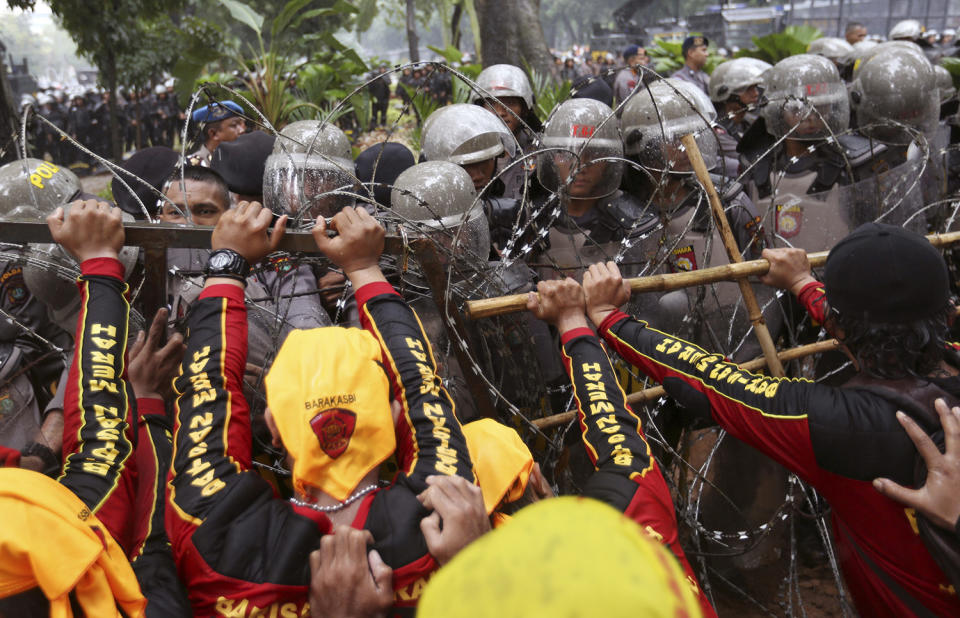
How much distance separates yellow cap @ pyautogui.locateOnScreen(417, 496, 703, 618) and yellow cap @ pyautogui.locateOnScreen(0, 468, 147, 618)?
0.80 m

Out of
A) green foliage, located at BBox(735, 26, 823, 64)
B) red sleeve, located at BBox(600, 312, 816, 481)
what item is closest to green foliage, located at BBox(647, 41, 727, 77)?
green foliage, located at BBox(735, 26, 823, 64)

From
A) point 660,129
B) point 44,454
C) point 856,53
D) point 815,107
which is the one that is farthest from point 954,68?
point 44,454

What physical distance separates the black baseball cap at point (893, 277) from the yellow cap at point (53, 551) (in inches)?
70.3

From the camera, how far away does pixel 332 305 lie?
2.84 metres

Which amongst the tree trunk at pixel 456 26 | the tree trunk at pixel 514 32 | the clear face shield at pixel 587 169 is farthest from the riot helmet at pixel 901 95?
the tree trunk at pixel 456 26

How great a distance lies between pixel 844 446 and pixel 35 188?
3116mm

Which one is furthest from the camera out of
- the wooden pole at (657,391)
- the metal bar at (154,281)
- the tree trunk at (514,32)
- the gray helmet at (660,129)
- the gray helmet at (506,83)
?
the tree trunk at (514,32)

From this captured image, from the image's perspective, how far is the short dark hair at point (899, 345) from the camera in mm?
1691

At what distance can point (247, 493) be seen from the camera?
5.09 ft

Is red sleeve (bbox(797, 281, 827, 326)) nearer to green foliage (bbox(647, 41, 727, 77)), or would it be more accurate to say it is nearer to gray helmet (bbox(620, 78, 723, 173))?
gray helmet (bbox(620, 78, 723, 173))

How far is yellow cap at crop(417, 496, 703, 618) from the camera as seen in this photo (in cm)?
74

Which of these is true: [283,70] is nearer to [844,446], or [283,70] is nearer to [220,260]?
[220,260]

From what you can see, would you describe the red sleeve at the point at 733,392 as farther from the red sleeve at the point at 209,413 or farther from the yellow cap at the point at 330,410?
the red sleeve at the point at 209,413

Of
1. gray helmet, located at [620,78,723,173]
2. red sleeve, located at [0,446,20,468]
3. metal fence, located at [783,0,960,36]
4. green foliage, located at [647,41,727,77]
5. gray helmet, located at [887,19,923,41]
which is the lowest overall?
metal fence, located at [783,0,960,36]
